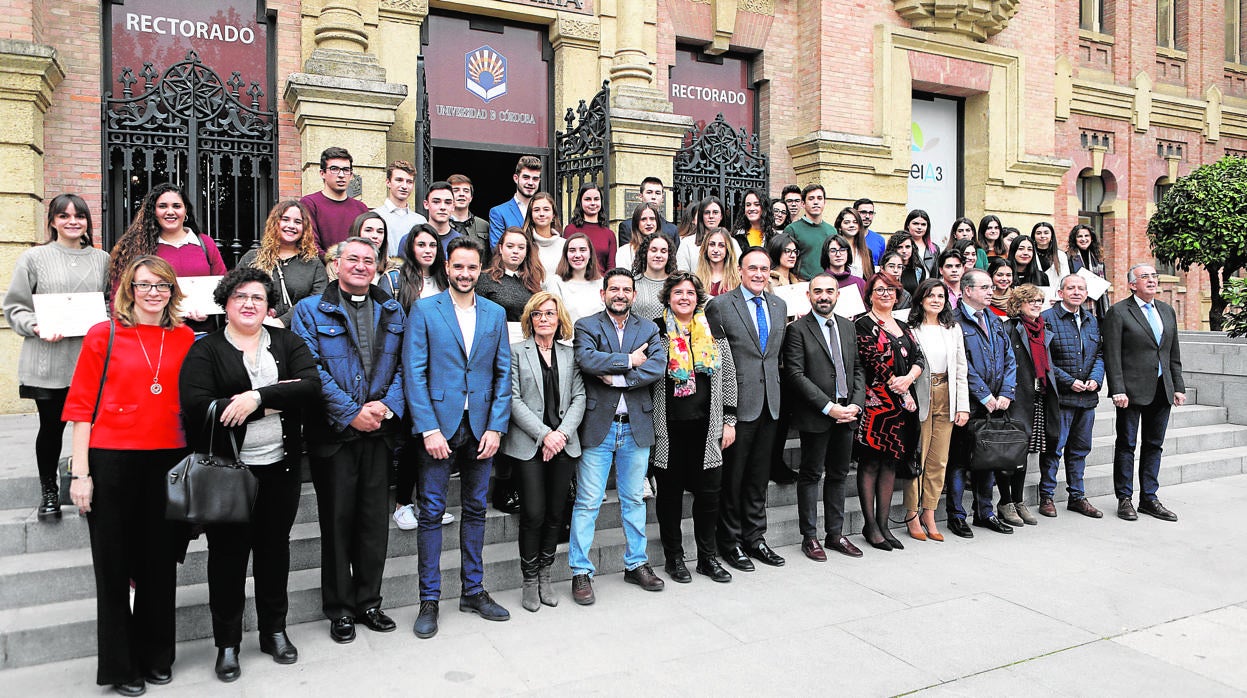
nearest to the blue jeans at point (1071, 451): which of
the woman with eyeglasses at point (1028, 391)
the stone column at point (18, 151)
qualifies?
the woman with eyeglasses at point (1028, 391)

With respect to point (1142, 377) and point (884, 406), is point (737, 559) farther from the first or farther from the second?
point (1142, 377)

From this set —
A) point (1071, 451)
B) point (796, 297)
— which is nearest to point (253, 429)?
point (796, 297)

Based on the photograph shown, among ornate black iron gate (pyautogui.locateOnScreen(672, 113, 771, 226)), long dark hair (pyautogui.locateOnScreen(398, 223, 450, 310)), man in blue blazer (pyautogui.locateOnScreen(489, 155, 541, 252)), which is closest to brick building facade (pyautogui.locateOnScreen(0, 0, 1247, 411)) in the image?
ornate black iron gate (pyautogui.locateOnScreen(672, 113, 771, 226))

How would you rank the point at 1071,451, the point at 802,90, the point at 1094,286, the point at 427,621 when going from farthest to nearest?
the point at 802,90 → the point at 1094,286 → the point at 1071,451 → the point at 427,621

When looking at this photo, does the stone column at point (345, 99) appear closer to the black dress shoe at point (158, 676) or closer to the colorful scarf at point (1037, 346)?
the black dress shoe at point (158, 676)

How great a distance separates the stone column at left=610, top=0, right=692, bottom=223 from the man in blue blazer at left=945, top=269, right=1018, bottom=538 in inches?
186

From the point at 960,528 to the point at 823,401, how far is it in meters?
1.81

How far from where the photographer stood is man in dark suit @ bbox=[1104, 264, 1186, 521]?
727 cm

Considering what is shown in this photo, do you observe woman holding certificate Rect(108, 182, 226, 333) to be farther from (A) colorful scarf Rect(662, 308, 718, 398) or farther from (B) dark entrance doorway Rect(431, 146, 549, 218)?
(B) dark entrance doorway Rect(431, 146, 549, 218)

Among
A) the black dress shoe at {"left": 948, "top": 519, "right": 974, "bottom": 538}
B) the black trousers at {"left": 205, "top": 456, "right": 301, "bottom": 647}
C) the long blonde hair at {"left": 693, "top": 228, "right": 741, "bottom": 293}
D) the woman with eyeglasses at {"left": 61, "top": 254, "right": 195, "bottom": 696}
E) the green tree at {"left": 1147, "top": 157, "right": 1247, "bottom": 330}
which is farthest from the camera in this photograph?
the green tree at {"left": 1147, "top": 157, "right": 1247, "bottom": 330}

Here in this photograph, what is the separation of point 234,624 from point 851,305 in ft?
16.7


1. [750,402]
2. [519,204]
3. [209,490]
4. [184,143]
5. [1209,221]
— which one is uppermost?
[184,143]

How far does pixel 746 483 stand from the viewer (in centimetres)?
584

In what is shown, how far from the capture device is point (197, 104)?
862 centimetres
